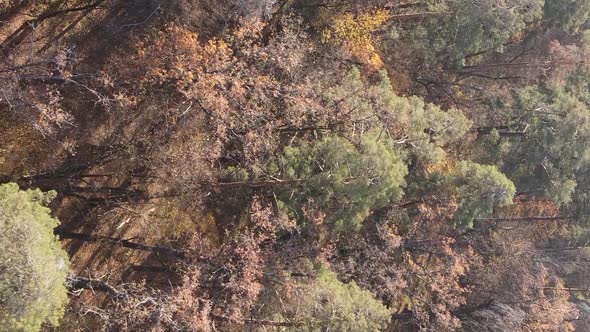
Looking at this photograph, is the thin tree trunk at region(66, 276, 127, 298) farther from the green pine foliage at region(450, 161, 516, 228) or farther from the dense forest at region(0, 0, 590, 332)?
the green pine foliage at region(450, 161, 516, 228)

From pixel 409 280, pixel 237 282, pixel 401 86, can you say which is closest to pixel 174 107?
pixel 237 282

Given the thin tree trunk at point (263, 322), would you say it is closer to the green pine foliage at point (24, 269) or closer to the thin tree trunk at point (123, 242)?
the thin tree trunk at point (123, 242)

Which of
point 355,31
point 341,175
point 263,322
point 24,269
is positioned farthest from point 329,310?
point 355,31

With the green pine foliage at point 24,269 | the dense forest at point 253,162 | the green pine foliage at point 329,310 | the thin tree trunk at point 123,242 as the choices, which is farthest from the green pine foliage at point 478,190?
the green pine foliage at point 24,269

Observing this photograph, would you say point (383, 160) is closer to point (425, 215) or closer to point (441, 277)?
point (425, 215)

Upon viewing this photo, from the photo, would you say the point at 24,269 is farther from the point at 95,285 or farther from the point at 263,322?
the point at 263,322

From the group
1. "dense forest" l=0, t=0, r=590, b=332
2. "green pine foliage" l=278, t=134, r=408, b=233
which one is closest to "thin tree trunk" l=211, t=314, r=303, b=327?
"dense forest" l=0, t=0, r=590, b=332

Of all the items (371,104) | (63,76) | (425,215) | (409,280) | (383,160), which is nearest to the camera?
(63,76)
